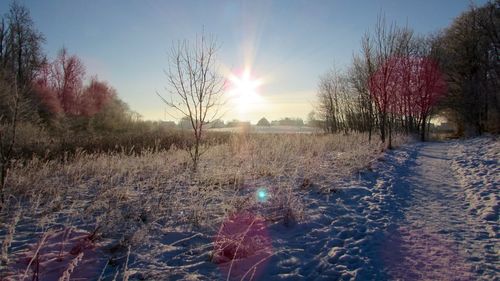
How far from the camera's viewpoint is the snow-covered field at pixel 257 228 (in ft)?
10.9

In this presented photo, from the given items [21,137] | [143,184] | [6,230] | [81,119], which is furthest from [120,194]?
[81,119]

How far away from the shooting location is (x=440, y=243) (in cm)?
397

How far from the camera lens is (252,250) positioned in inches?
149

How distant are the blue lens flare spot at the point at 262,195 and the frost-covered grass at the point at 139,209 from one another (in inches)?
4.1

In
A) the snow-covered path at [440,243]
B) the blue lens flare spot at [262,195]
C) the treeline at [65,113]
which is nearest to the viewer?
the snow-covered path at [440,243]

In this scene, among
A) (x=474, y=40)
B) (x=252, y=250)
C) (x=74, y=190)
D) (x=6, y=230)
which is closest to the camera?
(x=252, y=250)

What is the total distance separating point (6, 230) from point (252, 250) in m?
3.22

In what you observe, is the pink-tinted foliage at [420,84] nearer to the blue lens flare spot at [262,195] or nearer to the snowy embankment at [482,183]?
the snowy embankment at [482,183]

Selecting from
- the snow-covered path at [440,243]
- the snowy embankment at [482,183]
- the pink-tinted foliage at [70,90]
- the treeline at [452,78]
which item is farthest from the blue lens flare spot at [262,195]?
the pink-tinted foliage at [70,90]

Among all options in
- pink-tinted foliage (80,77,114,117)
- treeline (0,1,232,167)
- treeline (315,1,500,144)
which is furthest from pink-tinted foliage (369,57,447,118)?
pink-tinted foliage (80,77,114,117)

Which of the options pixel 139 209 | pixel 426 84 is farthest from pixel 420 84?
pixel 139 209

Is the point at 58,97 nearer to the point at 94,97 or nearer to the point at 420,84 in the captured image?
the point at 94,97

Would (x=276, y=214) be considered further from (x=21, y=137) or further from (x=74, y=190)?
(x=21, y=137)

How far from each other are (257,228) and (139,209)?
1860 millimetres
